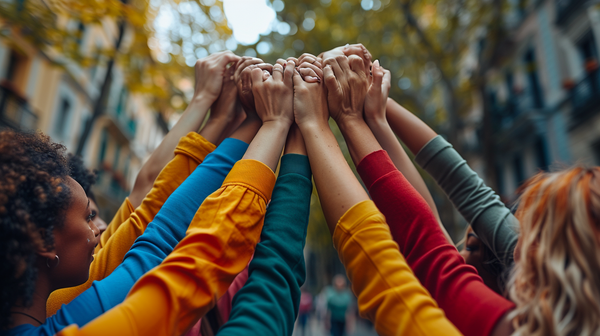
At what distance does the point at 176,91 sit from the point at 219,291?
7.00 meters

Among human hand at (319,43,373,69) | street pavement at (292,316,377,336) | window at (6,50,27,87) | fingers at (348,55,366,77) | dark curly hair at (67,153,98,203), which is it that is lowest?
street pavement at (292,316,377,336)

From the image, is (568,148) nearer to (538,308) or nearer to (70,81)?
(538,308)

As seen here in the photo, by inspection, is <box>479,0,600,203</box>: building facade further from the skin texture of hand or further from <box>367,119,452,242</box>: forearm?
the skin texture of hand

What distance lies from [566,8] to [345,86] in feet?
49.7

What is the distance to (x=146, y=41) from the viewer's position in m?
6.43

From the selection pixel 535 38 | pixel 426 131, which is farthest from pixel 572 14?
pixel 426 131

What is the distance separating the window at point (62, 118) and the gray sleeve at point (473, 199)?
16721 millimetres

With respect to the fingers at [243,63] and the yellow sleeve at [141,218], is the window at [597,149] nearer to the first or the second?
the fingers at [243,63]

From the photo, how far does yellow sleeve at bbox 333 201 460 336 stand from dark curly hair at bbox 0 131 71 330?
78 centimetres

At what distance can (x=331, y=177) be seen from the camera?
1.26m

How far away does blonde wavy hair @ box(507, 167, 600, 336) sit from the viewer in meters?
0.95

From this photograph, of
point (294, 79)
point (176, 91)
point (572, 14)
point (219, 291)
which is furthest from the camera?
point (572, 14)

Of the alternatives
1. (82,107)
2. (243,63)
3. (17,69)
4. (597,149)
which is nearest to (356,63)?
(243,63)

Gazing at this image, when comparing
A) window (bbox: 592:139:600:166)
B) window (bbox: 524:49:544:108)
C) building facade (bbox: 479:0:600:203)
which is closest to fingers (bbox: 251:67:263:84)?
building facade (bbox: 479:0:600:203)
